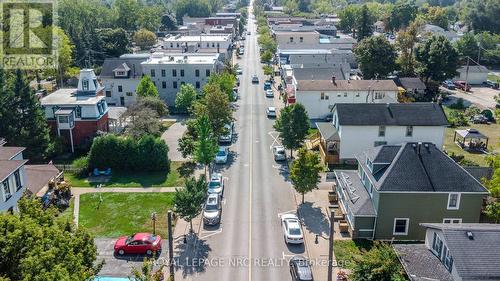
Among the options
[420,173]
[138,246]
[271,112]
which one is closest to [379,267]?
[420,173]

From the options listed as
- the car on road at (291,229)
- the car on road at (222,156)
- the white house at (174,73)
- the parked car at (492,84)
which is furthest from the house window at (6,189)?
the parked car at (492,84)

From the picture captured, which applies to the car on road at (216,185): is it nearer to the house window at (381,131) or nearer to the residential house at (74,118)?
the house window at (381,131)

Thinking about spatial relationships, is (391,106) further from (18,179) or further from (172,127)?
(18,179)

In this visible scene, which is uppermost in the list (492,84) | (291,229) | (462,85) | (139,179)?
(462,85)

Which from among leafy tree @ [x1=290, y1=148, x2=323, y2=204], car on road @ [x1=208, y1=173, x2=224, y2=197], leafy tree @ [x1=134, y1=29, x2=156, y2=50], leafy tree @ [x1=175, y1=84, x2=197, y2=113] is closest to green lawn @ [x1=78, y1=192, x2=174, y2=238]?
car on road @ [x1=208, y1=173, x2=224, y2=197]

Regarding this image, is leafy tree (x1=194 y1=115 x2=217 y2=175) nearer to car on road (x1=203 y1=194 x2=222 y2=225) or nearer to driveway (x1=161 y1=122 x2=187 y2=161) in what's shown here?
car on road (x1=203 y1=194 x2=222 y2=225)

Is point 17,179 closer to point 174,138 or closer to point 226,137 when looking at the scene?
point 174,138
